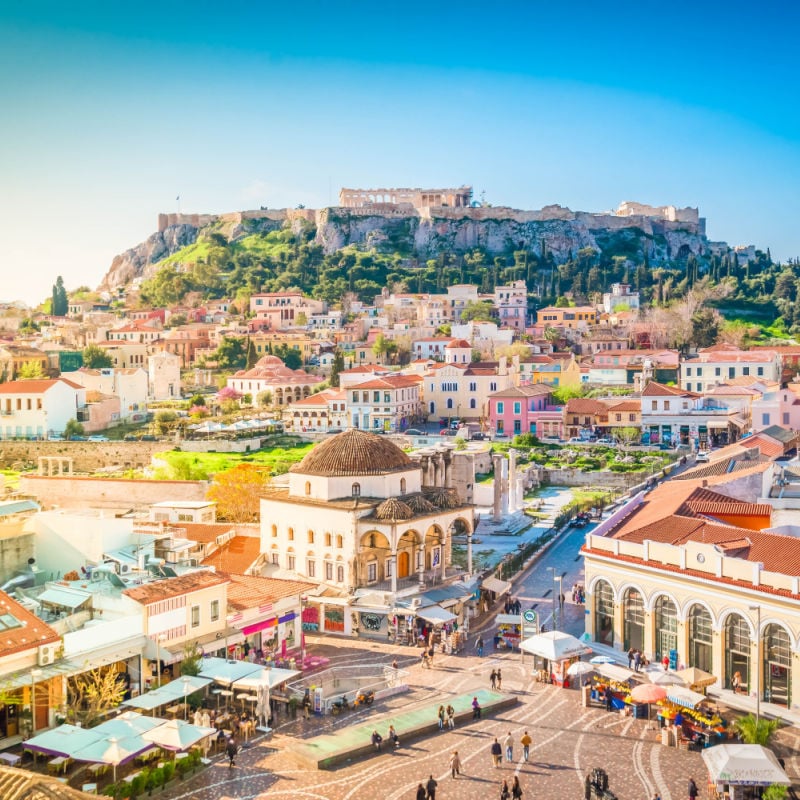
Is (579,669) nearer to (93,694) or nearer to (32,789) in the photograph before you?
(93,694)

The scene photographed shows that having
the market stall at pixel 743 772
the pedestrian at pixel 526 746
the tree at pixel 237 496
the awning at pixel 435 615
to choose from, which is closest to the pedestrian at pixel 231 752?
the pedestrian at pixel 526 746

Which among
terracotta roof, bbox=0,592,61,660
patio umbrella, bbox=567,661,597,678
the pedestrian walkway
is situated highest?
terracotta roof, bbox=0,592,61,660

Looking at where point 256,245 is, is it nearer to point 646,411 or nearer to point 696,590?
point 646,411

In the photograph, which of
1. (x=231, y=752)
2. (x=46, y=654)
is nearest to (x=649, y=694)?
(x=231, y=752)

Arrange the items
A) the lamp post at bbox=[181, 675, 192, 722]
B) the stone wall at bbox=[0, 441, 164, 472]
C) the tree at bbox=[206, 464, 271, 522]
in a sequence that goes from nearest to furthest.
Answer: the lamp post at bbox=[181, 675, 192, 722], the tree at bbox=[206, 464, 271, 522], the stone wall at bbox=[0, 441, 164, 472]

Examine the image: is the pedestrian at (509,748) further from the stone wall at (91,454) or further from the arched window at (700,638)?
the stone wall at (91,454)

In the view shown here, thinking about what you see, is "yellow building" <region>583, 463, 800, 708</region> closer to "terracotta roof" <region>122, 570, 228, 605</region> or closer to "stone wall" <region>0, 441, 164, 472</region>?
"terracotta roof" <region>122, 570, 228, 605</region>

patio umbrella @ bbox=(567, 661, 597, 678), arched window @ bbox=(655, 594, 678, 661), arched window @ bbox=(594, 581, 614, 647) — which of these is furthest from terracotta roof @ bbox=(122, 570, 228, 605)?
arched window @ bbox=(655, 594, 678, 661)
